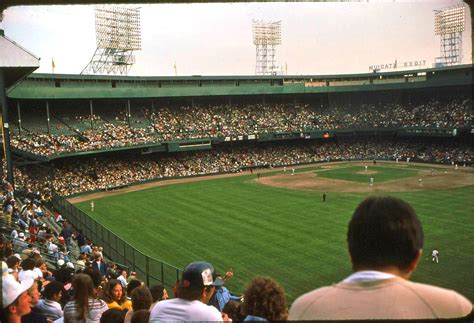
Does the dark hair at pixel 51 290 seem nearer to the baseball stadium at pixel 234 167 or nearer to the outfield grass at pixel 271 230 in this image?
the baseball stadium at pixel 234 167

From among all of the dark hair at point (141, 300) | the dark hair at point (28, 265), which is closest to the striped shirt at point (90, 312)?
the dark hair at point (141, 300)

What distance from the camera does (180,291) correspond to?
3.45 m

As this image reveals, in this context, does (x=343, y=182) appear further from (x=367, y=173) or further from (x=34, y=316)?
(x=34, y=316)

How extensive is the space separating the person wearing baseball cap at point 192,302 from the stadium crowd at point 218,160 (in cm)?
3632

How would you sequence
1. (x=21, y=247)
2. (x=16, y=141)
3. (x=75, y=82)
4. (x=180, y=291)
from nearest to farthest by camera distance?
(x=180, y=291)
(x=21, y=247)
(x=16, y=141)
(x=75, y=82)

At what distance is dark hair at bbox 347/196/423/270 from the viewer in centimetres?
196

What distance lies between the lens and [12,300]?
13.2 ft

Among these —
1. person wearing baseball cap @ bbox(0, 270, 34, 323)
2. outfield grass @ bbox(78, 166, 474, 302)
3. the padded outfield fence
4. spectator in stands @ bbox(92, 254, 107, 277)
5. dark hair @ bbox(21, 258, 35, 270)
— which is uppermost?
person wearing baseball cap @ bbox(0, 270, 34, 323)

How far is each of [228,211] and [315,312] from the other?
1263 inches

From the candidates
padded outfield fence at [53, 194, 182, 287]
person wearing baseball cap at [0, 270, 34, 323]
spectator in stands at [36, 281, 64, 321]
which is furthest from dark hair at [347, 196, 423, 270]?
padded outfield fence at [53, 194, 182, 287]

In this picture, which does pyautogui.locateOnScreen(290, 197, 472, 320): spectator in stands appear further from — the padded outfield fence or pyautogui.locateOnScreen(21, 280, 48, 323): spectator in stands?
the padded outfield fence

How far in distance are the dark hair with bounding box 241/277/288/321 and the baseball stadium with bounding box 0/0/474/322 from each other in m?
3.76

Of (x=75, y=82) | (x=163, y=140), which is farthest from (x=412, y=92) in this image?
(x=75, y=82)

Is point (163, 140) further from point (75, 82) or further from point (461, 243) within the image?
point (461, 243)
